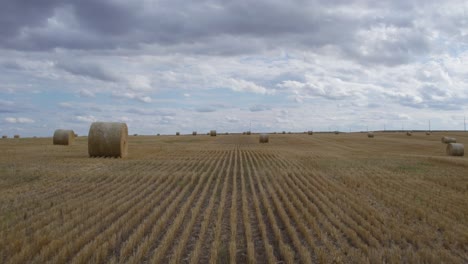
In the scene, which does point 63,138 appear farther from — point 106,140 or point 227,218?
point 227,218

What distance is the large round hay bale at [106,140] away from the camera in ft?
73.8

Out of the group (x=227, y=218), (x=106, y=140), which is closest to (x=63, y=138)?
(x=106, y=140)

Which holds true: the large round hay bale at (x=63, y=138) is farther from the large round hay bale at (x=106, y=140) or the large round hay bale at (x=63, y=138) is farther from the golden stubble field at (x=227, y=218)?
the golden stubble field at (x=227, y=218)

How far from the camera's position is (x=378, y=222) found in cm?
838

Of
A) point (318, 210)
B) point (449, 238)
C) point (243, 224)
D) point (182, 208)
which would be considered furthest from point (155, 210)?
point (449, 238)

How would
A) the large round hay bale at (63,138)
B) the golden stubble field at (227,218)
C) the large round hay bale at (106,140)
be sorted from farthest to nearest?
the large round hay bale at (63,138), the large round hay bale at (106,140), the golden stubble field at (227,218)

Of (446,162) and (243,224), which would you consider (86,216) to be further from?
(446,162)

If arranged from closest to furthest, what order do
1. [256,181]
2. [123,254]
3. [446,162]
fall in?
[123,254] → [256,181] → [446,162]

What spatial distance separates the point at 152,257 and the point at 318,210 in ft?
15.6

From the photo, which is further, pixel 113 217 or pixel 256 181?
pixel 256 181

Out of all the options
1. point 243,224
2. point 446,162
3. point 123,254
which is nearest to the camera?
point 123,254

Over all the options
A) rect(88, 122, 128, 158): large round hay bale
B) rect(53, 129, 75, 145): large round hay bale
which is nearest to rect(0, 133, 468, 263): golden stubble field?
rect(88, 122, 128, 158): large round hay bale

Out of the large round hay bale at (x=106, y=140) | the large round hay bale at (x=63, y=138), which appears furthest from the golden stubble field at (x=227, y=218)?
the large round hay bale at (x=63, y=138)

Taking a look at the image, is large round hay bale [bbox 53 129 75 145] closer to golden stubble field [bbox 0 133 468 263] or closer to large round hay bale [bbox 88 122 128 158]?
large round hay bale [bbox 88 122 128 158]
